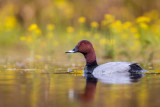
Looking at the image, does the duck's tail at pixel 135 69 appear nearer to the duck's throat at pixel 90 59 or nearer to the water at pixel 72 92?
the water at pixel 72 92

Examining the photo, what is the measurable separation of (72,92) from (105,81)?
1.84 meters

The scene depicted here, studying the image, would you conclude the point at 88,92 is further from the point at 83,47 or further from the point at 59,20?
the point at 59,20

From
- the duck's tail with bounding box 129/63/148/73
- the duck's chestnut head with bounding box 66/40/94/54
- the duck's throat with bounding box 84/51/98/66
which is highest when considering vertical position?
the duck's chestnut head with bounding box 66/40/94/54

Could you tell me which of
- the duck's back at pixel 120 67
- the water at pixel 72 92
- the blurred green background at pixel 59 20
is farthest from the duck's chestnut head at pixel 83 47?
the blurred green background at pixel 59 20

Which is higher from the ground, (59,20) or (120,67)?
(59,20)

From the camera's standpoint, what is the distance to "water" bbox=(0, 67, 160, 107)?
21.6 feet

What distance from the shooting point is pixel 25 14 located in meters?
23.7

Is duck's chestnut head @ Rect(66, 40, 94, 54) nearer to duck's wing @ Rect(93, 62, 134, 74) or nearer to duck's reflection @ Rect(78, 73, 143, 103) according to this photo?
duck's reflection @ Rect(78, 73, 143, 103)

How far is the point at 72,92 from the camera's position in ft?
25.5

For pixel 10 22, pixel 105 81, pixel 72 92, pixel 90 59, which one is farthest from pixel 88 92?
pixel 10 22

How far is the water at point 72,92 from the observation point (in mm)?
6586

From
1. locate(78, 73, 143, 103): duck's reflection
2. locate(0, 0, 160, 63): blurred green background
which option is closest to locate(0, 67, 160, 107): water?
locate(78, 73, 143, 103): duck's reflection

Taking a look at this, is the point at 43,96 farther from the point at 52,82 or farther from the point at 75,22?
the point at 75,22

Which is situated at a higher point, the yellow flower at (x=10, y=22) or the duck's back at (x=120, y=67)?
the yellow flower at (x=10, y=22)
